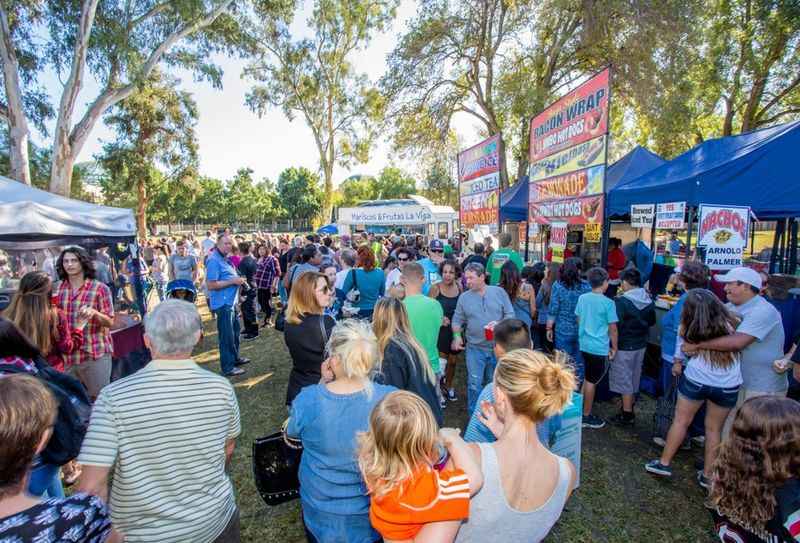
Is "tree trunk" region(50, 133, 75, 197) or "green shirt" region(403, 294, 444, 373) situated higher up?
"tree trunk" region(50, 133, 75, 197)

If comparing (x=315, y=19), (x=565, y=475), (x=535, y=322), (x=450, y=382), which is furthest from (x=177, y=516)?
(x=315, y=19)

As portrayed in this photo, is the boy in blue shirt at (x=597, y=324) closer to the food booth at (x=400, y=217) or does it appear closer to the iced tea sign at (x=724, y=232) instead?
the iced tea sign at (x=724, y=232)

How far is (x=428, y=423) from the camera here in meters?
1.29

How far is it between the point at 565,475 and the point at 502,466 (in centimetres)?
27

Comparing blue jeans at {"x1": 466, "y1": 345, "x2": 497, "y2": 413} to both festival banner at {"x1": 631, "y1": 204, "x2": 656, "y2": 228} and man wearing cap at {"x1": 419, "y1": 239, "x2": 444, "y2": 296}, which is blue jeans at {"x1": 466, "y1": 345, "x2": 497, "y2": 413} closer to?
man wearing cap at {"x1": 419, "y1": 239, "x2": 444, "y2": 296}

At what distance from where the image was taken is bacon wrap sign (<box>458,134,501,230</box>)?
778cm

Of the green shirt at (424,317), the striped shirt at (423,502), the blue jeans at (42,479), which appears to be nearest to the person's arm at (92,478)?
the blue jeans at (42,479)

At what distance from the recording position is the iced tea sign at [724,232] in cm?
470

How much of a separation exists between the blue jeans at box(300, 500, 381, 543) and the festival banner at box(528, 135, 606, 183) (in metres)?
5.01

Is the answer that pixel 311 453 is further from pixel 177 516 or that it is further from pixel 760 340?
pixel 760 340

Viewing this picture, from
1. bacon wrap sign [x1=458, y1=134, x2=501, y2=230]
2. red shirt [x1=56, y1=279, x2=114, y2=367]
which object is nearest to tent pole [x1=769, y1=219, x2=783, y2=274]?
bacon wrap sign [x1=458, y1=134, x2=501, y2=230]

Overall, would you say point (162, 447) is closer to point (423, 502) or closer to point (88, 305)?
point (423, 502)

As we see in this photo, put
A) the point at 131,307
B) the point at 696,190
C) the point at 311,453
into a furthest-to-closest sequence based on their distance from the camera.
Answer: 1. the point at 131,307
2. the point at 696,190
3. the point at 311,453

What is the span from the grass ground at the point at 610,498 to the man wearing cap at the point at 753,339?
73 cm
